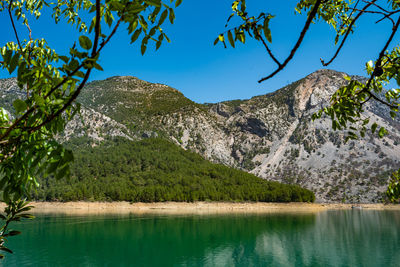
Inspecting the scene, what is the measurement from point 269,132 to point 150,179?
3149 inches

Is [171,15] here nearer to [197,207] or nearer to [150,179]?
[197,207]

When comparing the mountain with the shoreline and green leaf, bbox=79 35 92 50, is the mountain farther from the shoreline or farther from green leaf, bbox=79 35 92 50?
green leaf, bbox=79 35 92 50

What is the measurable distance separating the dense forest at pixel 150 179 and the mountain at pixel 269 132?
15177 millimetres

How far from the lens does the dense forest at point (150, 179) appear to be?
322 ft

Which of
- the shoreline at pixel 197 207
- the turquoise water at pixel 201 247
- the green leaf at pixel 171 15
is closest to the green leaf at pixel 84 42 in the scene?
the green leaf at pixel 171 15

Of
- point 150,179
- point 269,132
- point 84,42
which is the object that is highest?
point 269,132

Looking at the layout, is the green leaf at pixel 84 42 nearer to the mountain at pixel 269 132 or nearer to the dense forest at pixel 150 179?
the dense forest at pixel 150 179

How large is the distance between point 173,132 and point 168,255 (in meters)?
142

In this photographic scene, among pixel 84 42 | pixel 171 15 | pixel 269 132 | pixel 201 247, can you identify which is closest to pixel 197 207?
pixel 201 247

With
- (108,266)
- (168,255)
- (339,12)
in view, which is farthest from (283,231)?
(339,12)

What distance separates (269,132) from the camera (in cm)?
16725

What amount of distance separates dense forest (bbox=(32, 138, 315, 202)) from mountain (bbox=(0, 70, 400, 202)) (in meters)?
15.2

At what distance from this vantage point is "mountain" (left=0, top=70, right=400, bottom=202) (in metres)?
132

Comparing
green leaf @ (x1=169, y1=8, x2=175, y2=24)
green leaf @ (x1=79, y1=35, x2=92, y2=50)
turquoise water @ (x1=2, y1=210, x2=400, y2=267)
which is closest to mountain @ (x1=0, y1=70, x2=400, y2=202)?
turquoise water @ (x1=2, y1=210, x2=400, y2=267)
